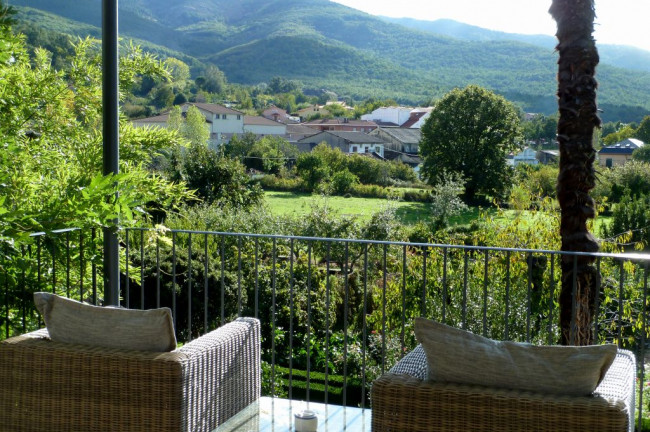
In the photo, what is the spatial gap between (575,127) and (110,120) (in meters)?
4.88

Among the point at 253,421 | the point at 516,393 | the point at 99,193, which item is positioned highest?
the point at 99,193

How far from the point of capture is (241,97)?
59438 mm

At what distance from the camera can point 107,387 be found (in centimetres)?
262

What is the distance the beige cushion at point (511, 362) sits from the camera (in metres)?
2.09

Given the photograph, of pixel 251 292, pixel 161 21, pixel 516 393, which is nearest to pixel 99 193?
pixel 516 393

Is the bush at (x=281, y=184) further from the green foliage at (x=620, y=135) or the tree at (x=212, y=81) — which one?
the tree at (x=212, y=81)

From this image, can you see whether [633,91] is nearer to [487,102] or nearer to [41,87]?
[487,102]


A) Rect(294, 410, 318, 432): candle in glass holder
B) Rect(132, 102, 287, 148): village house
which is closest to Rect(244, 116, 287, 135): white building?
Rect(132, 102, 287, 148): village house

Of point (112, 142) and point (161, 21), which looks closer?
point (112, 142)

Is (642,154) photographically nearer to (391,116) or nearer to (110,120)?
(391,116)

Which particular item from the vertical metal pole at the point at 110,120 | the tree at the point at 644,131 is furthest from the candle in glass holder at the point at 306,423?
the tree at the point at 644,131

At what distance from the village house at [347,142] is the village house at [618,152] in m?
15.7

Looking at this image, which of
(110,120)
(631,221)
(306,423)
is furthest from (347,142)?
(306,423)

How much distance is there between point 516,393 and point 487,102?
4201cm
